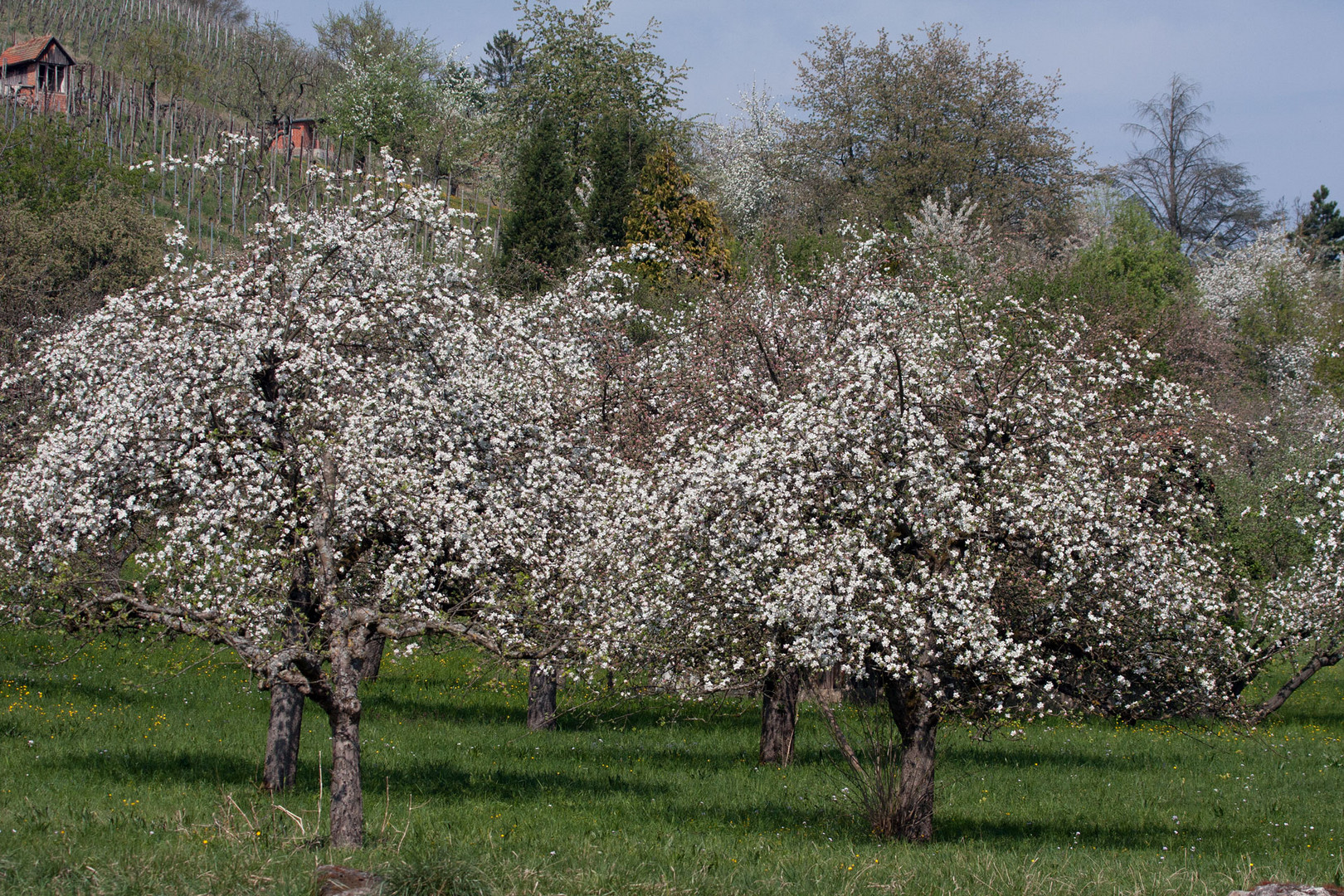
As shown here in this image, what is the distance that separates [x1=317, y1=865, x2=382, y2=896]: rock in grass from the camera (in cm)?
793

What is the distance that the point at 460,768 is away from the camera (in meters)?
16.1

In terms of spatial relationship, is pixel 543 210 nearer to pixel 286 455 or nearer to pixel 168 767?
pixel 286 455

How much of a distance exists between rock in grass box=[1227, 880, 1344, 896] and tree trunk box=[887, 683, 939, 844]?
4.11 metres

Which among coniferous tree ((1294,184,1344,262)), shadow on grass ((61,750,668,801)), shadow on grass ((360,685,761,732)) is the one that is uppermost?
coniferous tree ((1294,184,1344,262))

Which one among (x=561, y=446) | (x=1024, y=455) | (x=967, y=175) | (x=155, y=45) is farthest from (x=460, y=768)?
(x=155, y=45)

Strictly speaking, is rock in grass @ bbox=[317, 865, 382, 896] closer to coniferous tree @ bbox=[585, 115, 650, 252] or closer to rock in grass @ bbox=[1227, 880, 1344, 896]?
rock in grass @ bbox=[1227, 880, 1344, 896]

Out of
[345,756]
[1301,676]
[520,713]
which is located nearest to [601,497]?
[345,756]

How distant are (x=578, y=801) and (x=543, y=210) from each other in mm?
35562

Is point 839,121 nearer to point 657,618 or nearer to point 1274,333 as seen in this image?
point 1274,333

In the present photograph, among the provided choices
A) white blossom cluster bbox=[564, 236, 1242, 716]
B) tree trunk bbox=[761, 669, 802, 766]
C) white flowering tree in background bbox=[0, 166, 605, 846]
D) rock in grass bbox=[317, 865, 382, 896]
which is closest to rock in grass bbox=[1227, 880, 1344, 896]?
white blossom cluster bbox=[564, 236, 1242, 716]

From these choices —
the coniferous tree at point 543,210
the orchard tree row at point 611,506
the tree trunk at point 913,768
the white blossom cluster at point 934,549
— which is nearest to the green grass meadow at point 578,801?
the tree trunk at point 913,768

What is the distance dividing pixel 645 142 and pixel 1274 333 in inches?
1379

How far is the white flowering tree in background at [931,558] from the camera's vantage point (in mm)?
10945

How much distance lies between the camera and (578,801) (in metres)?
14.1
